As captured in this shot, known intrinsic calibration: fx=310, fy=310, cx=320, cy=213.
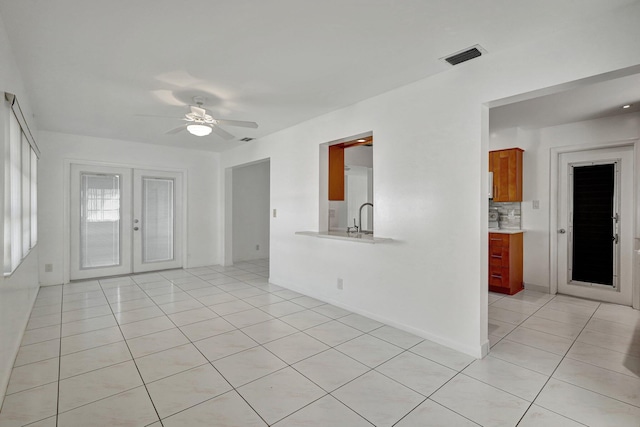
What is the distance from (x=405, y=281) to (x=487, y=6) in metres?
2.34

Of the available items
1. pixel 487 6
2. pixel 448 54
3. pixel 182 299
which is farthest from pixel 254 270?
pixel 487 6

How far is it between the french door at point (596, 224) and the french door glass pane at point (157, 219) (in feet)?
22.4

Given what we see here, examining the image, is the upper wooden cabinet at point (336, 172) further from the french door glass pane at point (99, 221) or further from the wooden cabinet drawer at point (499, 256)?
the french door glass pane at point (99, 221)

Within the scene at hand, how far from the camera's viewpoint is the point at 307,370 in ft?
7.93

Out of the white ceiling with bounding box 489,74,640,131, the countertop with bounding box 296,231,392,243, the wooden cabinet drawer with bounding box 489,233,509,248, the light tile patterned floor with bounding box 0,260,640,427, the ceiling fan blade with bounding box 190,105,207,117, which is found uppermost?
the white ceiling with bounding box 489,74,640,131

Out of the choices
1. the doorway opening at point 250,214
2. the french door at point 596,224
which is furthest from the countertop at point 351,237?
the french door at point 596,224

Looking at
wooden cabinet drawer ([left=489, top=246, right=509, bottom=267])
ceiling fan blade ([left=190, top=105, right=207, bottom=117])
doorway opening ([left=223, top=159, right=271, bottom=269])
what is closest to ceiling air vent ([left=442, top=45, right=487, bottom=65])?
ceiling fan blade ([left=190, top=105, right=207, bottom=117])

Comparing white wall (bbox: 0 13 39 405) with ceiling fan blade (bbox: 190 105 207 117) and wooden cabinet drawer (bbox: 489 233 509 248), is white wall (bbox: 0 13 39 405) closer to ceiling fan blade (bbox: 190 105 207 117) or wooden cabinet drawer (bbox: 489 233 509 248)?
ceiling fan blade (bbox: 190 105 207 117)

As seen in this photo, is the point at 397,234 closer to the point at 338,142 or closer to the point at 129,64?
the point at 338,142

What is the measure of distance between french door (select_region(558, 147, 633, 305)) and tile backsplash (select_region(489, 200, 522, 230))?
537 millimetres

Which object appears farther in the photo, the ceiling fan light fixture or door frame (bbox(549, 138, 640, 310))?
door frame (bbox(549, 138, 640, 310))

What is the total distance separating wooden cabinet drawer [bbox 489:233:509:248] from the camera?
454 centimetres

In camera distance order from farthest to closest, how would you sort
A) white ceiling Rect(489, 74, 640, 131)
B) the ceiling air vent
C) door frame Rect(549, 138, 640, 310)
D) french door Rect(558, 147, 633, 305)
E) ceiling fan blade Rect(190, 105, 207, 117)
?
french door Rect(558, 147, 633, 305), door frame Rect(549, 138, 640, 310), ceiling fan blade Rect(190, 105, 207, 117), white ceiling Rect(489, 74, 640, 131), the ceiling air vent

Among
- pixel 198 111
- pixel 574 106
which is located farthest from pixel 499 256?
pixel 198 111
